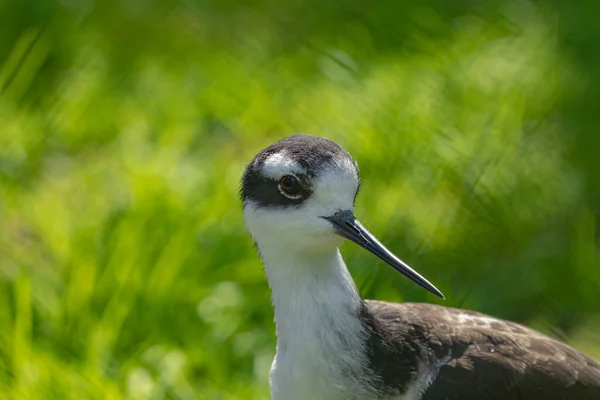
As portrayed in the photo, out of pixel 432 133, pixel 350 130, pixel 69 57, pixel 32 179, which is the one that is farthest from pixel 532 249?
pixel 69 57

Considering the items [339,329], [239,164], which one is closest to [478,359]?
[339,329]

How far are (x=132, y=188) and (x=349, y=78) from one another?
4.63 feet

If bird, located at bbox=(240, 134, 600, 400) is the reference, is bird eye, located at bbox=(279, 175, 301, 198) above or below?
above

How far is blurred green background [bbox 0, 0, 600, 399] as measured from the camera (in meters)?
4.12

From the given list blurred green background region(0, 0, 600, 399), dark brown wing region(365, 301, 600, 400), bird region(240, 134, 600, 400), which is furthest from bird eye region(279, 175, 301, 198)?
blurred green background region(0, 0, 600, 399)

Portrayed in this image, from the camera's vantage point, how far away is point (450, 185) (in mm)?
4805

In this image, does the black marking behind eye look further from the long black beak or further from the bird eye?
the long black beak

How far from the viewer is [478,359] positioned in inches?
121

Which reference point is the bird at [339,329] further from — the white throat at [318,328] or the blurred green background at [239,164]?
the blurred green background at [239,164]

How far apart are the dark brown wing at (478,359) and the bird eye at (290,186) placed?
17.7 inches

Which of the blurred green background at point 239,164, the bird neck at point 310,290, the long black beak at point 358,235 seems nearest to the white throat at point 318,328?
the bird neck at point 310,290

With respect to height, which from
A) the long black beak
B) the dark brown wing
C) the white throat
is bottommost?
the white throat

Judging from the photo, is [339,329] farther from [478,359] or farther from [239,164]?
[239,164]

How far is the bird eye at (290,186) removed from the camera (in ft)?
9.73
